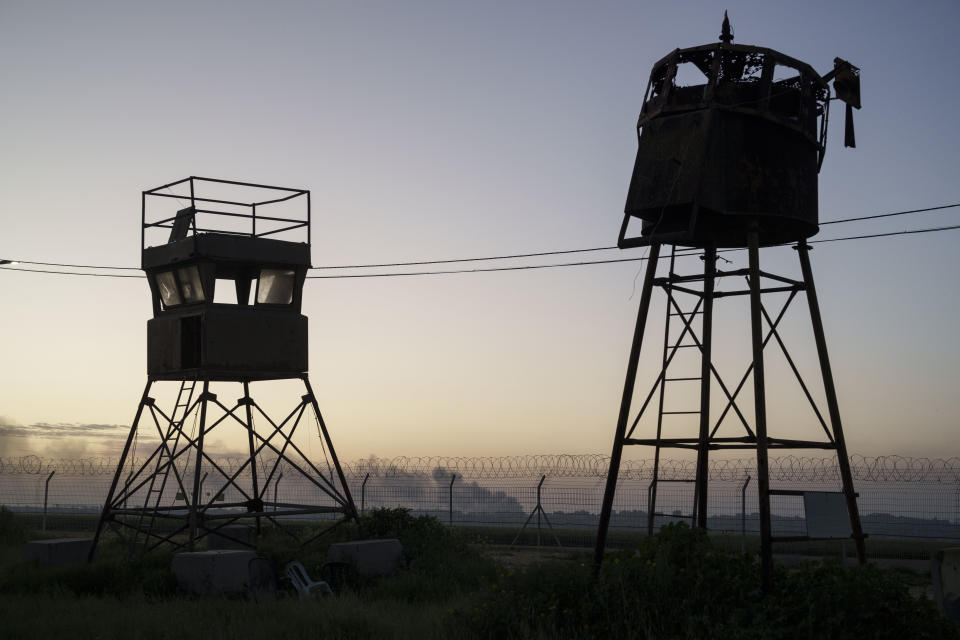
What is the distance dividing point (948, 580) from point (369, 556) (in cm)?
1114

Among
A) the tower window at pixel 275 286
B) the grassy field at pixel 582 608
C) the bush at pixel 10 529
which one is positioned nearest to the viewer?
the grassy field at pixel 582 608

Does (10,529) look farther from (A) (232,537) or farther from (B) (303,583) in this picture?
(B) (303,583)

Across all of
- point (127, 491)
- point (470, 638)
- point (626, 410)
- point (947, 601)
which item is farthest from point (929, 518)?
point (127, 491)

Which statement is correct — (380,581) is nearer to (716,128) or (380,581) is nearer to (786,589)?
(786,589)

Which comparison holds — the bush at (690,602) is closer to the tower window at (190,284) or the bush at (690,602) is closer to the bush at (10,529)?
the tower window at (190,284)

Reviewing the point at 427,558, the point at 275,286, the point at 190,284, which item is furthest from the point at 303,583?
the point at 190,284

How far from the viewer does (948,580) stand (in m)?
15.5

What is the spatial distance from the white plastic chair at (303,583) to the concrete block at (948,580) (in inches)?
405

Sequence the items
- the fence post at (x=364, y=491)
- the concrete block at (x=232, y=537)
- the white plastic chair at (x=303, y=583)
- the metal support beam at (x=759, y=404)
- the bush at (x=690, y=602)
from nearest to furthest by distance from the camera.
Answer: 1. the bush at (x=690, y=602)
2. the metal support beam at (x=759, y=404)
3. the white plastic chair at (x=303, y=583)
4. the concrete block at (x=232, y=537)
5. the fence post at (x=364, y=491)

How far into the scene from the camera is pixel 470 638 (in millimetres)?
14266

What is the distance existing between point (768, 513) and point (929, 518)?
15.4 metres

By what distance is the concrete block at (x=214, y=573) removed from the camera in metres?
19.2

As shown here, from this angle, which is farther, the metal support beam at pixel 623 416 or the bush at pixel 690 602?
the metal support beam at pixel 623 416


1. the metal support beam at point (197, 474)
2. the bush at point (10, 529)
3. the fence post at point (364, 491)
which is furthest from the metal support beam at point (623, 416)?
the bush at point (10, 529)
